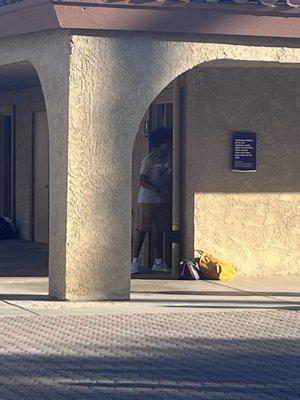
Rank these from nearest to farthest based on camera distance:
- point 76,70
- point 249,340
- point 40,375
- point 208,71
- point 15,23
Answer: point 40,375 → point 249,340 → point 76,70 → point 15,23 → point 208,71

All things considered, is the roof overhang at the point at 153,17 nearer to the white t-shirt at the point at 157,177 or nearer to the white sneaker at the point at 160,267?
the white t-shirt at the point at 157,177

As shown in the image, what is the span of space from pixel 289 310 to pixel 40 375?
15.6 feet

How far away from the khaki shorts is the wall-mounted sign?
1.12 metres

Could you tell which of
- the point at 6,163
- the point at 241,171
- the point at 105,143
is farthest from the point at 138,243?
the point at 6,163

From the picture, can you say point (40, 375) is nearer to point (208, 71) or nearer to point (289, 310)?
point (289, 310)

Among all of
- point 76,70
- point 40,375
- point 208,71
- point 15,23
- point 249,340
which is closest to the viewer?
point 40,375

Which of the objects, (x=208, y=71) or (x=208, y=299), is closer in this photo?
(x=208, y=299)

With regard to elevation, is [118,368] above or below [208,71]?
below

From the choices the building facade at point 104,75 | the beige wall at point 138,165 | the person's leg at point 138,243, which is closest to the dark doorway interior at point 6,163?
the beige wall at point 138,165

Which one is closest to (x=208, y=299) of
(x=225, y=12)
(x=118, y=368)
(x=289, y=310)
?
(x=289, y=310)

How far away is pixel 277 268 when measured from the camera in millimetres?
16922

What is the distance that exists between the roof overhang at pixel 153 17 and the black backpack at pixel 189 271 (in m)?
3.49

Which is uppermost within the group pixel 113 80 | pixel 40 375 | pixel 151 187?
pixel 113 80

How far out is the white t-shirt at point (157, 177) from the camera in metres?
16.6
